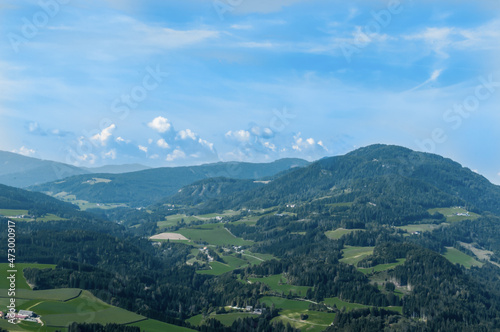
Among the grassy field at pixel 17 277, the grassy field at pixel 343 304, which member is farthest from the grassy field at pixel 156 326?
the grassy field at pixel 343 304

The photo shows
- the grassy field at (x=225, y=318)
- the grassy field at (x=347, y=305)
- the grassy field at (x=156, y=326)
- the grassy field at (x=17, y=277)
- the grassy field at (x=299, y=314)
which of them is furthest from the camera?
the grassy field at (x=347, y=305)

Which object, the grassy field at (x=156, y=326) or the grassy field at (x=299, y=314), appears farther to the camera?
the grassy field at (x=299, y=314)

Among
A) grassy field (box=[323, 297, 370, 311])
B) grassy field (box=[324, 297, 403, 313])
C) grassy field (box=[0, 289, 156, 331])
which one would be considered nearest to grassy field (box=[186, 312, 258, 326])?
grassy field (box=[0, 289, 156, 331])

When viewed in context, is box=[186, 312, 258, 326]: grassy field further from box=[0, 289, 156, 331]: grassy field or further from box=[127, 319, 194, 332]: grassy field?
box=[0, 289, 156, 331]: grassy field

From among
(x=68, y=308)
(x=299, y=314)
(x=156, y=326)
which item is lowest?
(x=299, y=314)

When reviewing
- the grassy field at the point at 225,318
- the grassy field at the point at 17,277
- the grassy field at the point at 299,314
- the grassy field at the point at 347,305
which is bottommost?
the grassy field at the point at 225,318

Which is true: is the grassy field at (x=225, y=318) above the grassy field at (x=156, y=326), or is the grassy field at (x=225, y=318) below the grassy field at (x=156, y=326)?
below

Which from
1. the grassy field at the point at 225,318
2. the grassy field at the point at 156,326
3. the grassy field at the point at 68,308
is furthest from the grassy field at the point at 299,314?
the grassy field at the point at 68,308

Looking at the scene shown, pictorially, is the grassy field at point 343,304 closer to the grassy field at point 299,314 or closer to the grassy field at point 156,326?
the grassy field at point 299,314

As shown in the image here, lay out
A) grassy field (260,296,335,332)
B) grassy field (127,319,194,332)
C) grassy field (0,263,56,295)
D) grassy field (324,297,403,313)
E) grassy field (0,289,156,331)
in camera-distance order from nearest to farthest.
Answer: grassy field (0,289,156,331) < grassy field (127,319,194,332) < grassy field (260,296,335,332) < grassy field (0,263,56,295) < grassy field (324,297,403,313)

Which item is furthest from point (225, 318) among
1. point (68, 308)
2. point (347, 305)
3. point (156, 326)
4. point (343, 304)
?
point (68, 308)

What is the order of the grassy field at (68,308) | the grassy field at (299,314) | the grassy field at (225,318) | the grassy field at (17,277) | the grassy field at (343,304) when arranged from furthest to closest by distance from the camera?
the grassy field at (343,304), the grassy field at (225,318), the grassy field at (17,277), the grassy field at (299,314), the grassy field at (68,308)

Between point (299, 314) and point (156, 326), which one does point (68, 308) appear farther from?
point (299, 314)

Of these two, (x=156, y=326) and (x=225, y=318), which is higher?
(x=156, y=326)
